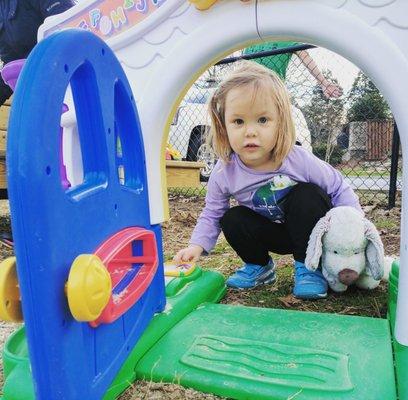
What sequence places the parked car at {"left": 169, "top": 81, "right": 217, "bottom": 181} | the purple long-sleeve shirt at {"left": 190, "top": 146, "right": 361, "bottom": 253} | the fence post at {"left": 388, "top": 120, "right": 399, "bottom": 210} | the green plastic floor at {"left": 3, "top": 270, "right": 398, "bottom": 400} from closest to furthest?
1. the green plastic floor at {"left": 3, "top": 270, "right": 398, "bottom": 400}
2. the purple long-sleeve shirt at {"left": 190, "top": 146, "right": 361, "bottom": 253}
3. the fence post at {"left": 388, "top": 120, "right": 399, "bottom": 210}
4. the parked car at {"left": 169, "top": 81, "right": 217, "bottom": 181}

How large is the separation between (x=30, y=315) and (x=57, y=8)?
1246 mm

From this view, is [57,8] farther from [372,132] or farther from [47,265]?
[372,132]

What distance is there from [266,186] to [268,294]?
0.26 metres

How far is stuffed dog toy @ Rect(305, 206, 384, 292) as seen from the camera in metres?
0.99

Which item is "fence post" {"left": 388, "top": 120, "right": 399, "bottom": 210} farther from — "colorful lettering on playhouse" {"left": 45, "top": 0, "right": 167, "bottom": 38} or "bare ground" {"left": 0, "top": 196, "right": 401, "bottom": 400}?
"colorful lettering on playhouse" {"left": 45, "top": 0, "right": 167, "bottom": 38}

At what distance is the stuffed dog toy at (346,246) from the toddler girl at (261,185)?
6 centimetres

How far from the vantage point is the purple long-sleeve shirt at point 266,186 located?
1.12 meters

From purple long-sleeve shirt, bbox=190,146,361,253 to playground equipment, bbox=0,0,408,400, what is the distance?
176mm

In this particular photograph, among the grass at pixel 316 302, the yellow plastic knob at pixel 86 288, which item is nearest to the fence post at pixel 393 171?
the grass at pixel 316 302

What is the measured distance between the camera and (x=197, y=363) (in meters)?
0.71

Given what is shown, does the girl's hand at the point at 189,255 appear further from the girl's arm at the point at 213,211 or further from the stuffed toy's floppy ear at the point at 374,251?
the stuffed toy's floppy ear at the point at 374,251

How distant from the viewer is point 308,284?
1077 millimetres

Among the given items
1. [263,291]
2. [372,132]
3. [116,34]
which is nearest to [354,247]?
[263,291]

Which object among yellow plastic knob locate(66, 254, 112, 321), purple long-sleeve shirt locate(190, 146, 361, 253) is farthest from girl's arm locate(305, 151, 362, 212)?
yellow plastic knob locate(66, 254, 112, 321)
